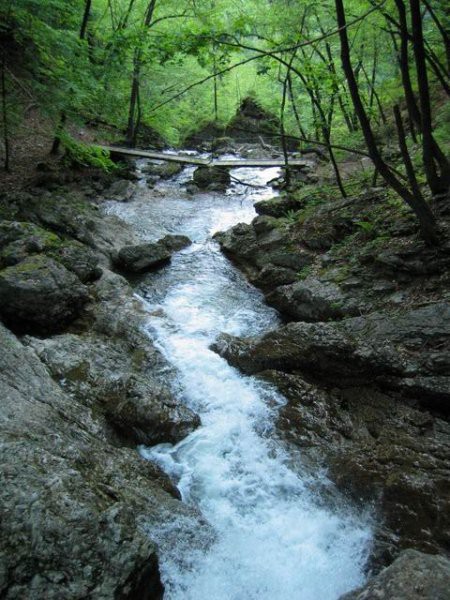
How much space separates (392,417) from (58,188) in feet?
41.4

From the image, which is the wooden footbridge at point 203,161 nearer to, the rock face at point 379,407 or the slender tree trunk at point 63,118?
the slender tree trunk at point 63,118

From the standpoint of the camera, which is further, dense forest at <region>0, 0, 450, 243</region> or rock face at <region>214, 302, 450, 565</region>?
dense forest at <region>0, 0, 450, 243</region>

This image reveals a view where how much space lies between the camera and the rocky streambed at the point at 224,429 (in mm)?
3266

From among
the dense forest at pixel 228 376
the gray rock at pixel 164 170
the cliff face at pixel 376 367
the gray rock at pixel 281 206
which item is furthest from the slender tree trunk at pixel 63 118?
the cliff face at pixel 376 367

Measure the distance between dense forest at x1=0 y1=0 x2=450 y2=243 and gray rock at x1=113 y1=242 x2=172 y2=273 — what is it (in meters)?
3.44

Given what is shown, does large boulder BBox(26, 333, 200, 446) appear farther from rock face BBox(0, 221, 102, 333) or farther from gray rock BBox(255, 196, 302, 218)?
gray rock BBox(255, 196, 302, 218)

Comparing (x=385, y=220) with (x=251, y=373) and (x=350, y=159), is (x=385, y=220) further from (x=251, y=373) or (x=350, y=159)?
(x=350, y=159)

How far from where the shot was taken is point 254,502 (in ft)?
16.1

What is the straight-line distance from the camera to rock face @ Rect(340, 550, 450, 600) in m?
2.98

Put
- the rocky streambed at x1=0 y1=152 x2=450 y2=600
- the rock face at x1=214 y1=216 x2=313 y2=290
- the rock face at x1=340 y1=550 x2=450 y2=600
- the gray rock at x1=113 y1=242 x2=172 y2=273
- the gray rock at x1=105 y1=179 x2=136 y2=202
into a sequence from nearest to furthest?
the rock face at x1=340 y1=550 x2=450 y2=600 < the rocky streambed at x1=0 y1=152 x2=450 y2=600 < the rock face at x1=214 y1=216 x2=313 y2=290 < the gray rock at x1=113 y1=242 x2=172 y2=273 < the gray rock at x1=105 y1=179 x2=136 y2=202

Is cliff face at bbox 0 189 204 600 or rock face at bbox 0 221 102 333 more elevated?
rock face at bbox 0 221 102 333

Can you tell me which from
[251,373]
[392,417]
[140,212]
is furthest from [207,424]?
[140,212]

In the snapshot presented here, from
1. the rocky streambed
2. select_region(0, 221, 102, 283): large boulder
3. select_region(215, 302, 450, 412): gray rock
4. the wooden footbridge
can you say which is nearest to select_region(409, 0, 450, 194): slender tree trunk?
the rocky streambed

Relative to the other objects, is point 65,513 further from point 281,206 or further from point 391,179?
point 281,206
